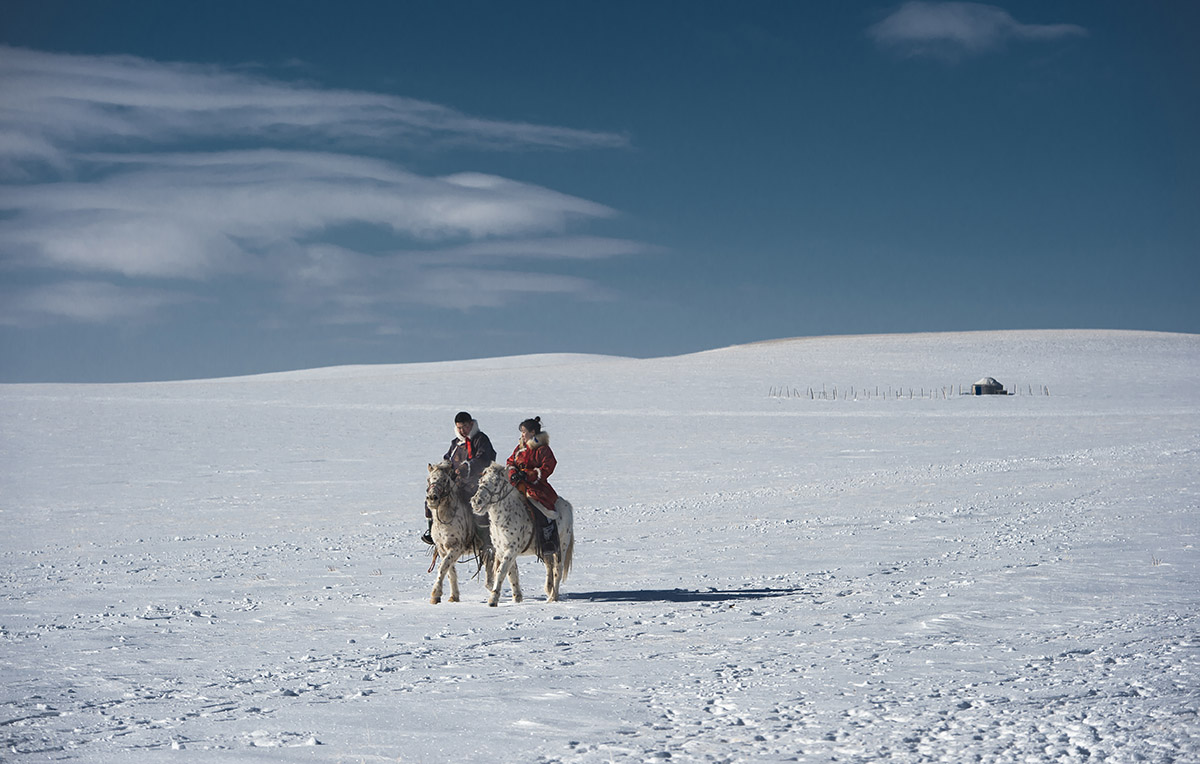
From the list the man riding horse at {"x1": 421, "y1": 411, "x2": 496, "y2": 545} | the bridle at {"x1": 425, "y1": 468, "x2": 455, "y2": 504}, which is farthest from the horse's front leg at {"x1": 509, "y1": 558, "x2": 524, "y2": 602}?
the bridle at {"x1": 425, "y1": 468, "x2": 455, "y2": 504}

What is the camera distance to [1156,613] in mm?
8766

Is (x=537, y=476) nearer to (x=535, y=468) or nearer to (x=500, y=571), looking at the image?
(x=535, y=468)

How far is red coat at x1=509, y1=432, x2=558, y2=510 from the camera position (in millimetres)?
10195

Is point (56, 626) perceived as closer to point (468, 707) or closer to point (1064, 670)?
point (468, 707)

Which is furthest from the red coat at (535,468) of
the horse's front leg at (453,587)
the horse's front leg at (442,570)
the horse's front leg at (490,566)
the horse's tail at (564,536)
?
the horse's front leg at (453,587)

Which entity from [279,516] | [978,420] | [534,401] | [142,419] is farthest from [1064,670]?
[534,401]

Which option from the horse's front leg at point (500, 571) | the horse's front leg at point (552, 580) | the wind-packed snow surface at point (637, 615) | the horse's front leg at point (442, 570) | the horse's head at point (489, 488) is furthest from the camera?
the horse's front leg at point (552, 580)

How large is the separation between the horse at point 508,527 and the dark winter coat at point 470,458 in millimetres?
195

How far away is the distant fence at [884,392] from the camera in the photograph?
55.5 m

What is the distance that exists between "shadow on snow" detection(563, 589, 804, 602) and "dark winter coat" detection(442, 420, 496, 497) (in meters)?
1.41

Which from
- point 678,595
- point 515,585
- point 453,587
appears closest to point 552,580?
point 515,585

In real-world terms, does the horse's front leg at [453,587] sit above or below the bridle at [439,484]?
below

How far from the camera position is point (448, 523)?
1008 centimetres

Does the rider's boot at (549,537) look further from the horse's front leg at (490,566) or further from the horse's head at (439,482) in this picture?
the horse's head at (439,482)
